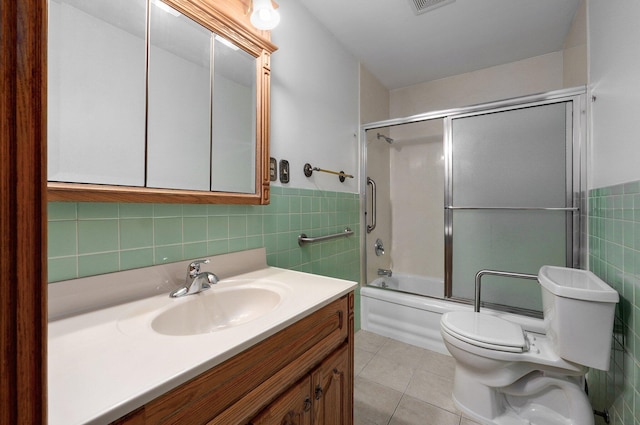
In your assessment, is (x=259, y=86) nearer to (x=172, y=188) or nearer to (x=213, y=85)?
(x=213, y=85)

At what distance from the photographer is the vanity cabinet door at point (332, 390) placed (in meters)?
0.89

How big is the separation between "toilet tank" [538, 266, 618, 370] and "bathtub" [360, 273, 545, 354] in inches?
24.5

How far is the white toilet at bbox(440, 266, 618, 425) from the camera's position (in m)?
1.11

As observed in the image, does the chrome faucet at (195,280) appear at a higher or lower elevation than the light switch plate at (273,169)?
lower

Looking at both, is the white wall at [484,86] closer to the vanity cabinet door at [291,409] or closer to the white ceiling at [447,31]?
the white ceiling at [447,31]

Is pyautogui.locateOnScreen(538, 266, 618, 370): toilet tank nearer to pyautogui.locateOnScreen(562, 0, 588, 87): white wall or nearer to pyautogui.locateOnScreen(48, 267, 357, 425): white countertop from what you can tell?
pyautogui.locateOnScreen(48, 267, 357, 425): white countertop

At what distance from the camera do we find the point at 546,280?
125 cm

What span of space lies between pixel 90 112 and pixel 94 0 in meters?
0.35

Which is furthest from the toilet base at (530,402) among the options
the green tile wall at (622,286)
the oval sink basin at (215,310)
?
the oval sink basin at (215,310)

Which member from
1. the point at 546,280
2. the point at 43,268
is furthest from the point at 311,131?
the point at 43,268

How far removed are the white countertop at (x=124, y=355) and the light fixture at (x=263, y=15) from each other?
125cm

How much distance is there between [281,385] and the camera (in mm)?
752

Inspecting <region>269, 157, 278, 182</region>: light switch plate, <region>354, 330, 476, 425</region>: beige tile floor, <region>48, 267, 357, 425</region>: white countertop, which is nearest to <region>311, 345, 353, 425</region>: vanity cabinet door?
<region>48, 267, 357, 425</region>: white countertop

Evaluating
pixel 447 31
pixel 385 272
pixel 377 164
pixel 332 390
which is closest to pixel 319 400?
pixel 332 390
